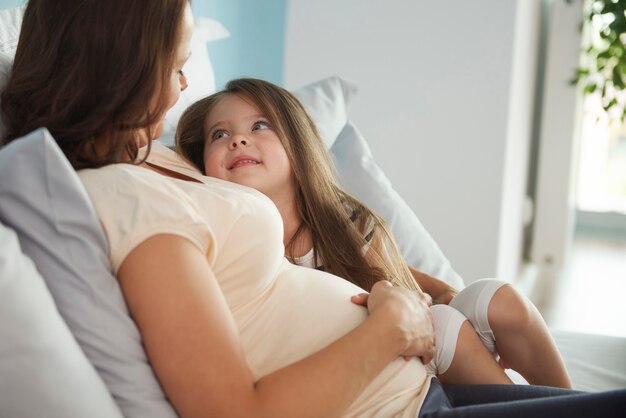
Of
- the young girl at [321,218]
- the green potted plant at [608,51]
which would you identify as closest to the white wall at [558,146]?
the green potted plant at [608,51]

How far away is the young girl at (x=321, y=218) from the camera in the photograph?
1212 millimetres

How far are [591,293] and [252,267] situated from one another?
2711mm

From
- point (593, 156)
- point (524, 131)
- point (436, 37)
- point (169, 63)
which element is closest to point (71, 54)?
point (169, 63)

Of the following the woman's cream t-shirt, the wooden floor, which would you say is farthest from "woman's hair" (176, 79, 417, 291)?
the wooden floor

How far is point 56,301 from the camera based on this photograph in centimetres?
77

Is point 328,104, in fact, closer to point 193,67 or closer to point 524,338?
point 193,67

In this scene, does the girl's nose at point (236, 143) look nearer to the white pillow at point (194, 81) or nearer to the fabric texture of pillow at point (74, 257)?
the white pillow at point (194, 81)

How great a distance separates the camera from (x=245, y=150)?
1.32 m

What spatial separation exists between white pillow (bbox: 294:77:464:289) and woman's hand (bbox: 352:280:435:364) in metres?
0.60

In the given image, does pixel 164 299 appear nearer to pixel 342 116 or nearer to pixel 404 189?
pixel 342 116

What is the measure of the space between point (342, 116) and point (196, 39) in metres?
0.41

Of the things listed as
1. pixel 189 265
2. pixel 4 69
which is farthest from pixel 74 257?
pixel 4 69

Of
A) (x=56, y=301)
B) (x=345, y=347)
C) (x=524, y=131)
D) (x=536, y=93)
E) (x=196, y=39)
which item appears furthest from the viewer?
(x=536, y=93)

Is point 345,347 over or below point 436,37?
below
